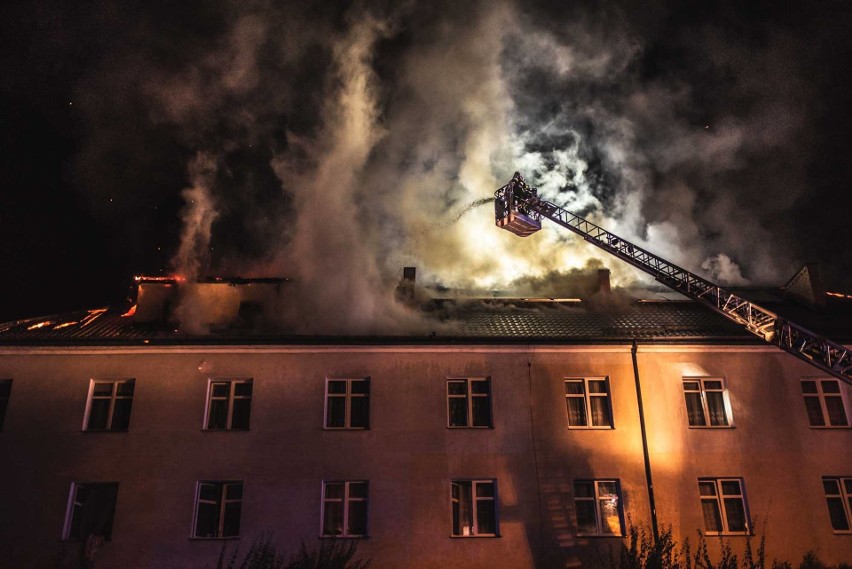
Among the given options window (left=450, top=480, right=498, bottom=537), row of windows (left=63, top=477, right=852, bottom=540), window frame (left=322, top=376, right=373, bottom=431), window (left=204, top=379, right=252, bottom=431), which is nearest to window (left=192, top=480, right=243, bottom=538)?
row of windows (left=63, top=477, right=852, bottom=540)

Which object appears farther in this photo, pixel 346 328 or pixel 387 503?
pixel 346 328

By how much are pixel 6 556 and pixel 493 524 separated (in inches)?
511

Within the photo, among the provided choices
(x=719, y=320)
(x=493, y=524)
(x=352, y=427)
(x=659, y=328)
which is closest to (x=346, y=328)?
(x=352, y=427)

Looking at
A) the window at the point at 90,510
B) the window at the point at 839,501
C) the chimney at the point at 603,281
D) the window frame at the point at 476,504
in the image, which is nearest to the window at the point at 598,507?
the window frame at the point at 476,504

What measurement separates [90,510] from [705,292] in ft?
60.8

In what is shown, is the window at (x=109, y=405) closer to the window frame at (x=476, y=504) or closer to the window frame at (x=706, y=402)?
the window frame at (x=476, y=504)

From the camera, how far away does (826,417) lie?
17.8m

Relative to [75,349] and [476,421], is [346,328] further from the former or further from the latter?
[75,349]

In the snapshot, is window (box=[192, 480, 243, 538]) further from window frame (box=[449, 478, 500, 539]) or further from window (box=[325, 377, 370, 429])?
window frame (box=[449, 478, 500, 539])

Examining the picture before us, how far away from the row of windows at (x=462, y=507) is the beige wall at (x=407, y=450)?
0.27 metres

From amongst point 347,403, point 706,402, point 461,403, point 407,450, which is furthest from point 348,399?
point 706,402

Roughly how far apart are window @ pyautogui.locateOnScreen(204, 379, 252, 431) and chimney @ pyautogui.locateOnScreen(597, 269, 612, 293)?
13213 millimetres

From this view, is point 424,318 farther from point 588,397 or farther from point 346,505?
point 346,505

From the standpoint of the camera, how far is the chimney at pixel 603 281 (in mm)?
22839
